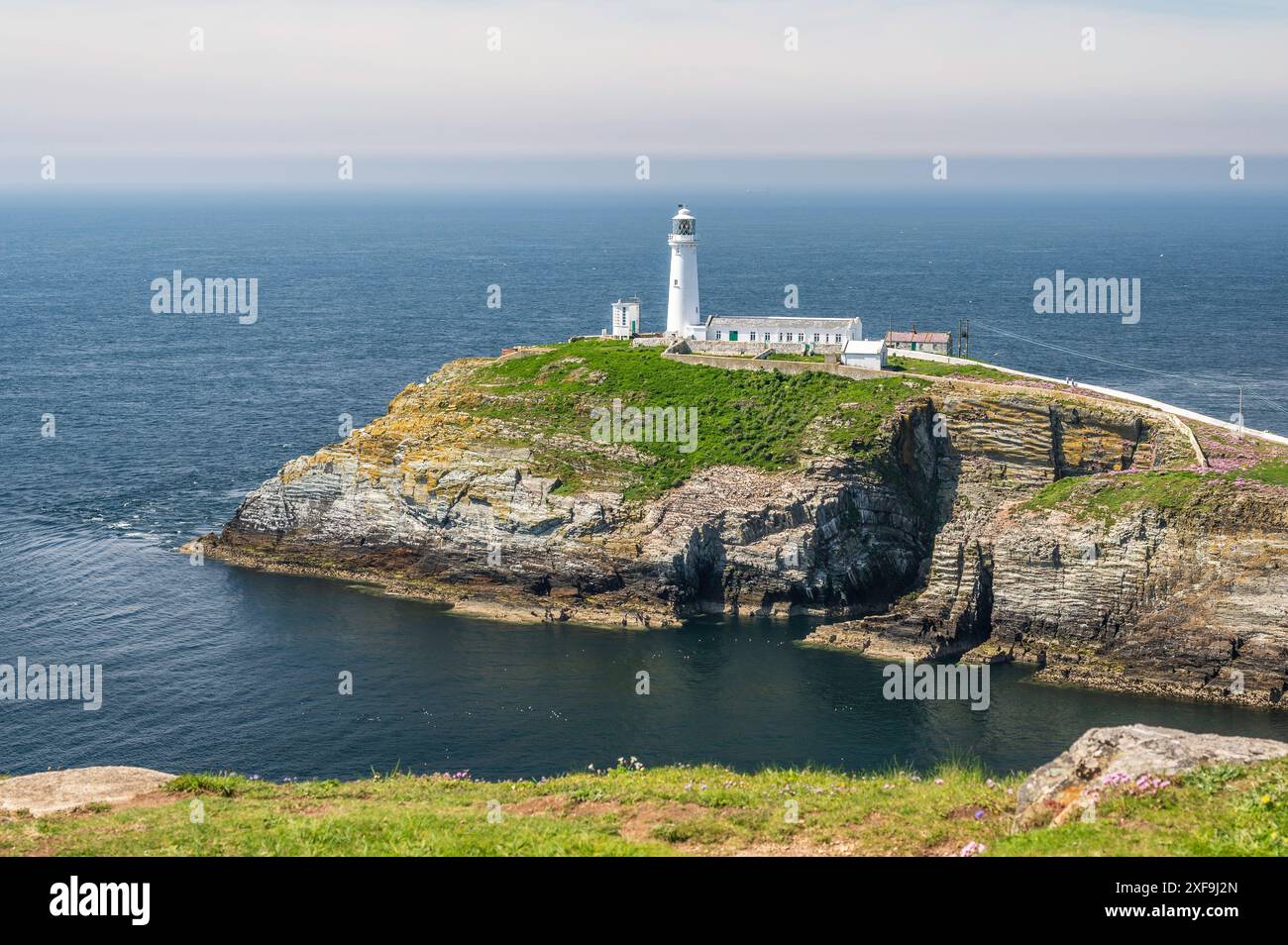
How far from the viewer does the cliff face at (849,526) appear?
52.6m

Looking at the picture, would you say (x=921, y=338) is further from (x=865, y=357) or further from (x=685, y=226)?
(x=685, y=226)

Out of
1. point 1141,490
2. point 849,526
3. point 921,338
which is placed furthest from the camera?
point 921,338

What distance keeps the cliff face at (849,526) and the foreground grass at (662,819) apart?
27479 mm

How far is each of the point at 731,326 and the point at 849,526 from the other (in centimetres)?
2400

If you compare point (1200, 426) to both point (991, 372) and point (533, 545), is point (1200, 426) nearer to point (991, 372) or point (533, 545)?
point (991, 372)

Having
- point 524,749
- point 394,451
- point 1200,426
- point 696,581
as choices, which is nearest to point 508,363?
point 394,451

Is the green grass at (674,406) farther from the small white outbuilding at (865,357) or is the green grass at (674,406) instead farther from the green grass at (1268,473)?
the green grass at (1268,473)

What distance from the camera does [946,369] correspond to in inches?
2844

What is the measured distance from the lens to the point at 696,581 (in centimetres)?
6031


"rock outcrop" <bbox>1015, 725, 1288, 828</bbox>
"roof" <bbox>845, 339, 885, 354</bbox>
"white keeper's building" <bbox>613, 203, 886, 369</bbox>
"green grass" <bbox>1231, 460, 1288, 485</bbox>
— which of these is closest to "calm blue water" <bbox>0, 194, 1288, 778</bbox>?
"green grass" <bbox>1231, 460, 1288, 485</bbox>

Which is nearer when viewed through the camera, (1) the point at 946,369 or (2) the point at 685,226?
(1) the point at 946,369

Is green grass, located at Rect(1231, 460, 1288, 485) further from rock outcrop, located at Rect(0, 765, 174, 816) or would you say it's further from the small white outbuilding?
rock outcrop, located at Rect(0, 765, 174, 816)

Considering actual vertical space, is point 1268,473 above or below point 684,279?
below

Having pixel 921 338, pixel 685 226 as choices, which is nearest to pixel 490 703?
pixel 685 226
